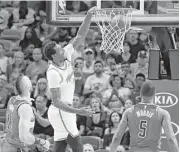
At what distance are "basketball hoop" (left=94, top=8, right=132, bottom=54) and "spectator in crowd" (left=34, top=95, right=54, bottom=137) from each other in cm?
201

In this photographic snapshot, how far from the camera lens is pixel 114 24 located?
31.1 feet

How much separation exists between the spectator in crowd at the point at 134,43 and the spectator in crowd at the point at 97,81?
1040 mm

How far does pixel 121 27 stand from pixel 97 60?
316 cm

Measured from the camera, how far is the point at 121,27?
9484mm

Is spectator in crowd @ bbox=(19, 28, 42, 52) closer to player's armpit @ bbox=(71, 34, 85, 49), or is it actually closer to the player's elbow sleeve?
player's armpit @ bbox=(71, 34, 85, 49)

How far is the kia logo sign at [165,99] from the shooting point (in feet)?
31.6

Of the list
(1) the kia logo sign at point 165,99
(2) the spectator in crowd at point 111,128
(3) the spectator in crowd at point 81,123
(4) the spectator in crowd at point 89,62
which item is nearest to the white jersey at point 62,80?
(1) the kia logo sign at point 165,99

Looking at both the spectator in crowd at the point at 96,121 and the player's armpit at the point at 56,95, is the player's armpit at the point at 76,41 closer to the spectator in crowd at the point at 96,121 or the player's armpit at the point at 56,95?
the player's armpit at the point at 56,95

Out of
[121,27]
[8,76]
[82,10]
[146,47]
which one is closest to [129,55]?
[146,47]

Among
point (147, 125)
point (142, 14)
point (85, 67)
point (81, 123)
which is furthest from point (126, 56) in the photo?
point (147, 125)

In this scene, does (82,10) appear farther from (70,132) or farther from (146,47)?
(70,132)

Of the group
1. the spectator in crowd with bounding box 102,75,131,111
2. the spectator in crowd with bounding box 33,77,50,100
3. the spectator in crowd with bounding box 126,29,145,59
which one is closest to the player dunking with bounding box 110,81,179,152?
the spectator in crowd with bounding box 102,75,131,111

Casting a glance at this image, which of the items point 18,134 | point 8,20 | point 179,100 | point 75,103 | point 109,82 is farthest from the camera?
point 8,20

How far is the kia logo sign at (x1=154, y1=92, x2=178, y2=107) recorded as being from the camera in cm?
962
